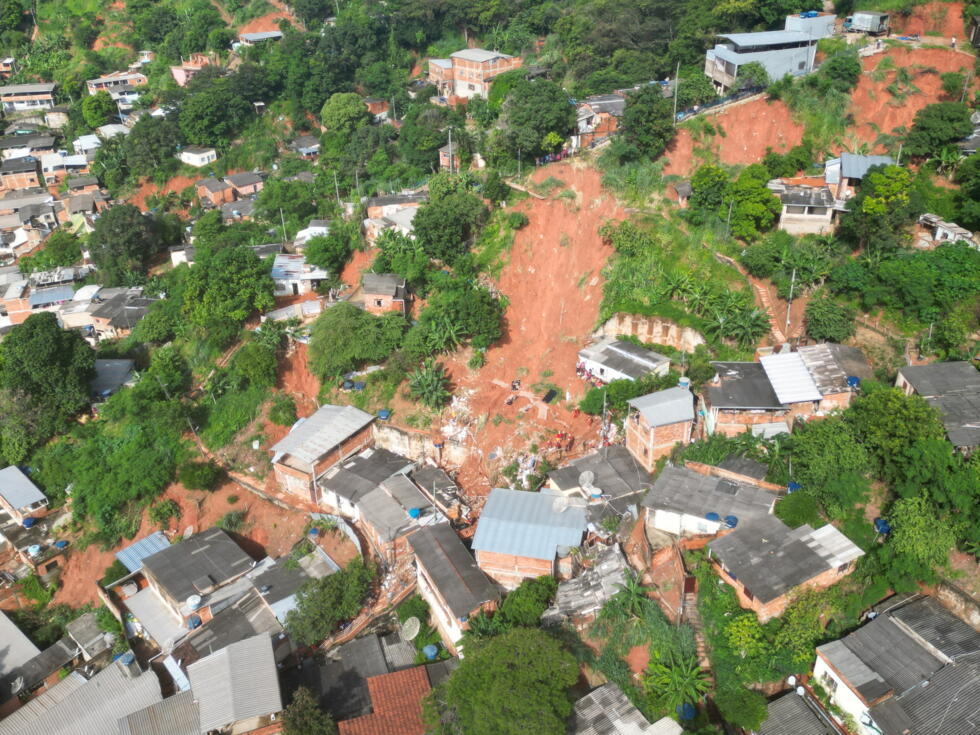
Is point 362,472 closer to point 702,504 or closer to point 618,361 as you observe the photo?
point 618,361

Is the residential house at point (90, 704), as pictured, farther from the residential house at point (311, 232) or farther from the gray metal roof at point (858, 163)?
the gray metal roof at point (858, 163)

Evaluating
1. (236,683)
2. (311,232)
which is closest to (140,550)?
(236,683)

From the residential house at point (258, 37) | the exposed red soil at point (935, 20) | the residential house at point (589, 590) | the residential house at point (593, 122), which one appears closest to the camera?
the residential house at point (589, 590)

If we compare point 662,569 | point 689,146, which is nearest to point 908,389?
point 662,569

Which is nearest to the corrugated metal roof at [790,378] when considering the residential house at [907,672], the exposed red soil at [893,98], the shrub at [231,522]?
the residential house at [907,672]

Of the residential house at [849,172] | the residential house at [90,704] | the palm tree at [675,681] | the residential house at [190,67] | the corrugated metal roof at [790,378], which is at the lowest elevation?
the residential house at [90,704]

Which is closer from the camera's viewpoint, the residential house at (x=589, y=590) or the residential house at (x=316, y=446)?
the residential house at (x=589, y=590)

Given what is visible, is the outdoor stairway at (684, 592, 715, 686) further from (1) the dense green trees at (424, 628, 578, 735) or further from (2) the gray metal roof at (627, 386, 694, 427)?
(2) the gray metal roof at (627, 386, 694, 427)
